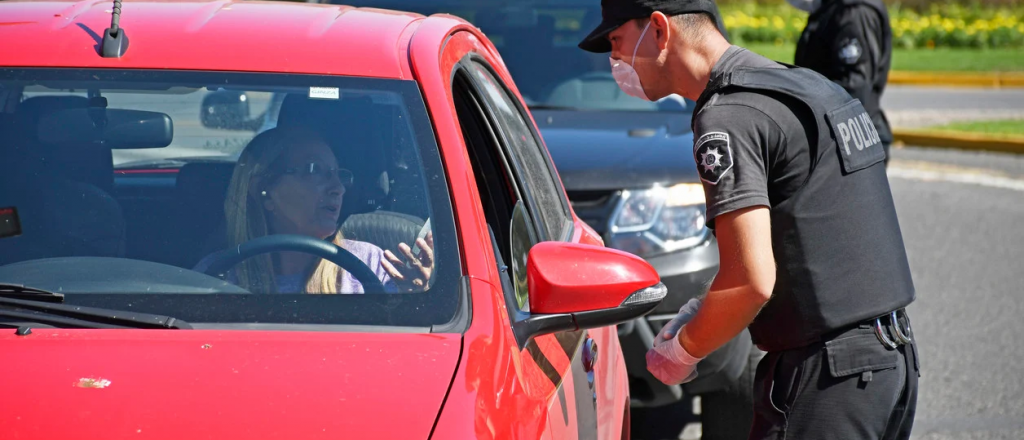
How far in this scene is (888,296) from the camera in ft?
7.91

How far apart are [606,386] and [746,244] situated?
27.8 inches

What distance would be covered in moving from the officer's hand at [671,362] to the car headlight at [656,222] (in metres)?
1.99

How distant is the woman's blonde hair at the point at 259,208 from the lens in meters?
2.23

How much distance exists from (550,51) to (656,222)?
66.9 inches

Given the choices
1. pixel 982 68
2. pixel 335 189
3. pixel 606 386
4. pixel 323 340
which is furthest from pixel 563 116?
pixel 982 68

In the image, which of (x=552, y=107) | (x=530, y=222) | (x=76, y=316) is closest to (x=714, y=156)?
(x=530, y=222)

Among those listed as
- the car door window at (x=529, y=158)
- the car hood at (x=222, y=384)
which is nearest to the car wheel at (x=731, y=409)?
the car door window at (x=529, y=158)

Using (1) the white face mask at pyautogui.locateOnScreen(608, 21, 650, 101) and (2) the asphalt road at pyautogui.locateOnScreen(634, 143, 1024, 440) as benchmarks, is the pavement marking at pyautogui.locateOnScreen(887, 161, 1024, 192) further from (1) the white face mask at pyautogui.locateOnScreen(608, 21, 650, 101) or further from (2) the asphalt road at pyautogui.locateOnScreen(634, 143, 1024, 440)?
(1) the white face mask at pyautogui.locateOnScreen(608, 21, 650, 101)

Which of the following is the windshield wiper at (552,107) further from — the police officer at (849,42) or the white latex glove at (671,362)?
the white latex glove at (671,362)

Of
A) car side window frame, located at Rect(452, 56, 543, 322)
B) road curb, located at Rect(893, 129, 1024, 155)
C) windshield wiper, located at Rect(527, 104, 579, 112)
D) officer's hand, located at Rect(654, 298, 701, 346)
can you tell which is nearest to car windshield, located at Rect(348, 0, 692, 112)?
windshield wiper, located at Rect(527, 104, 579, 112)

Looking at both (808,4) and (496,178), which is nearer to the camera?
(496,178)

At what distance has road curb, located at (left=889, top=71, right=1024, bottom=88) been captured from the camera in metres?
19.6

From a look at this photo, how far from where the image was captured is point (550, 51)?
19.6 ft

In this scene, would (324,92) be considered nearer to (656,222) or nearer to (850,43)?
(656,222)
